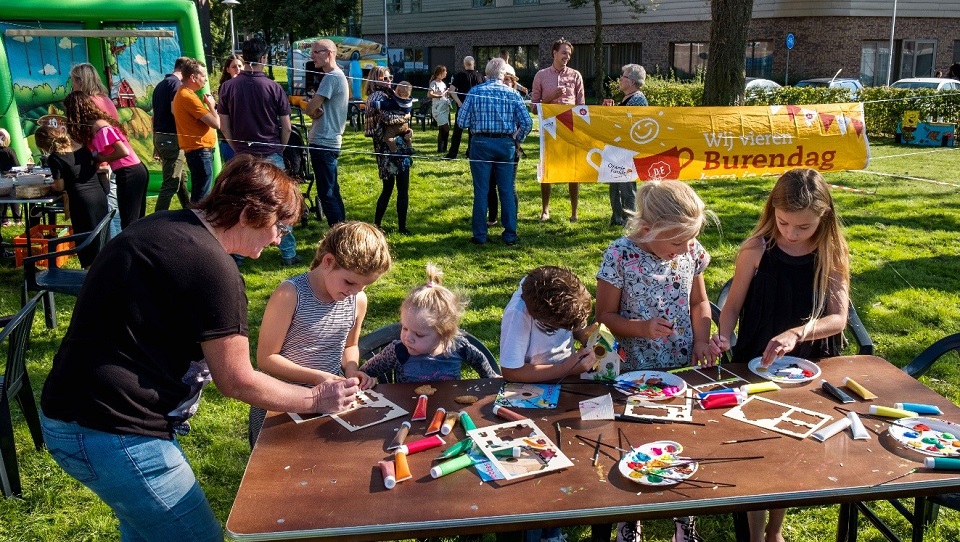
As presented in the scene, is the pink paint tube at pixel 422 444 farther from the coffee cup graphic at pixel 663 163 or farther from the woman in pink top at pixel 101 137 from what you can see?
the coffee cup graphic at pixel 663 163

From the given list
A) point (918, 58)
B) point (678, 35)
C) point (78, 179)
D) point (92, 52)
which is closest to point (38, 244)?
point (78, 179)

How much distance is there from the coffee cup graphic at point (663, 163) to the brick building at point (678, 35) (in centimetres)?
2054

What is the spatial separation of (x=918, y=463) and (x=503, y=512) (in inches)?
46.1

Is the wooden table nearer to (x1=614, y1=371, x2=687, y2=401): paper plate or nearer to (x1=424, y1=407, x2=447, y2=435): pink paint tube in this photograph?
(x1=424, y1=407, x2=447, y2=435): pink paint tube

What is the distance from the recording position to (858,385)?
2.57 meters

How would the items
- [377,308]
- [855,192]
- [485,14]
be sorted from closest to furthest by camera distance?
[377,308] → [855,192] → [485,14]

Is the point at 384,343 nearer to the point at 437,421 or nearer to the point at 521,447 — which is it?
the point at 437,421

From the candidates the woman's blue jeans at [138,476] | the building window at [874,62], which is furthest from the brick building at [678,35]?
the woman's blue jeans at [138,476]

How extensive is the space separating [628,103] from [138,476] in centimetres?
637

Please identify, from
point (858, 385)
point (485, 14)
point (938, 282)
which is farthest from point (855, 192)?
point (485, 14)

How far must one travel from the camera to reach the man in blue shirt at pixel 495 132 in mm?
7109

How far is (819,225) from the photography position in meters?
3.02

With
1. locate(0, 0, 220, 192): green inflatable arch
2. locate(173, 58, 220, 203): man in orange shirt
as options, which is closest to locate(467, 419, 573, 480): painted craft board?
locate(173, 58, 220, 203): man in orange shirt

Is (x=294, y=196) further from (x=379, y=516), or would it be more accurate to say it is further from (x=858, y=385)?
(x=858, y=385)
